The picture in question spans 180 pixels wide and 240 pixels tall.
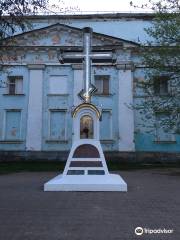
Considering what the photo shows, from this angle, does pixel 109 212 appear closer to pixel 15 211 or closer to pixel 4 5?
pixel 15 211

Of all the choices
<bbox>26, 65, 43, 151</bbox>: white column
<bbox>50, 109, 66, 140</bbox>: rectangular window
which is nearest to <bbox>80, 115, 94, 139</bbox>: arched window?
<bbox>50, 109, 66, 140</bbox>: rectangular window

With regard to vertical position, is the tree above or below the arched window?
above

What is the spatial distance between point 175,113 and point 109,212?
1393 centimetres

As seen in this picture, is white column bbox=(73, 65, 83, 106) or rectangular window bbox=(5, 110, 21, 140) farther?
white column bbox=(73, 65, 83, 106)

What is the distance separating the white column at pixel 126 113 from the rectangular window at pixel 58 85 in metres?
4.08

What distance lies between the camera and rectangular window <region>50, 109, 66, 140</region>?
104ft

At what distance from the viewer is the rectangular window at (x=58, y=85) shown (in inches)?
1275

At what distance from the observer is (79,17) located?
115ft

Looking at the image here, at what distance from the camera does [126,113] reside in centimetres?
3180

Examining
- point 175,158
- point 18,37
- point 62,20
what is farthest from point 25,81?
point 175,158

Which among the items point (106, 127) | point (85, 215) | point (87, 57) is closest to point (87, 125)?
point (87, 57)

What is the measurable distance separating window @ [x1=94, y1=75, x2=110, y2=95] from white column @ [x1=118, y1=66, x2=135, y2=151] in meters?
1.04

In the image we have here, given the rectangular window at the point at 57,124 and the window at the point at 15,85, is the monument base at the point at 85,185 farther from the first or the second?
the window at the point at 15,85

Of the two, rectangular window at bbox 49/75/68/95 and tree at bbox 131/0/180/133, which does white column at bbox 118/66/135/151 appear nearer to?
rectangular window at bbox 49/75/68/95
